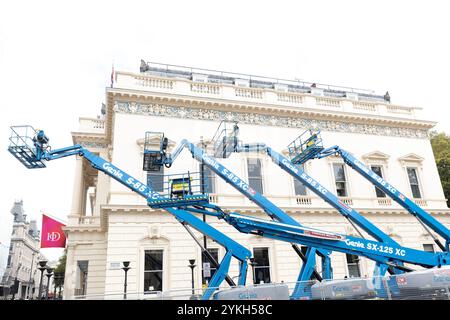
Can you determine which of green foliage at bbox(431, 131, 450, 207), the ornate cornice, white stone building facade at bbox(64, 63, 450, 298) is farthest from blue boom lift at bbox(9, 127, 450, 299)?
green foliage at bbox(431, 131, 450, 207)

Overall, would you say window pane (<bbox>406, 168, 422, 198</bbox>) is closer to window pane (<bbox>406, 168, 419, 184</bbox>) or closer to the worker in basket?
window pane (<bbox>406, 168, 419, 184</bbox>)

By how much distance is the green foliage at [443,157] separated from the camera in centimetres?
3177

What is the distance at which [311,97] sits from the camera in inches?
968

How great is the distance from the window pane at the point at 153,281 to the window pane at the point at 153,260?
264 mm

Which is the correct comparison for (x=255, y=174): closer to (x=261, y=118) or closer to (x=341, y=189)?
(x=261, y=118)

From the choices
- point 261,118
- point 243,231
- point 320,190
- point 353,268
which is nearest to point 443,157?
point 353,268

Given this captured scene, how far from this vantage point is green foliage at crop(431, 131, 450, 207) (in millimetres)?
31766

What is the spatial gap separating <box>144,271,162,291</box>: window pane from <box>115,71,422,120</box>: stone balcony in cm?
1055

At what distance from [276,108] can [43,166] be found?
14.7 metres

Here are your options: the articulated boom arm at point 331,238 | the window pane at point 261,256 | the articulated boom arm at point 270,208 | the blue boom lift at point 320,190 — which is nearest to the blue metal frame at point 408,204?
the articulated boom arm at point 331,238

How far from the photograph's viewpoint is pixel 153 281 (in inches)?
707

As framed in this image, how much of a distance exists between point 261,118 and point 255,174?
3.85 metres

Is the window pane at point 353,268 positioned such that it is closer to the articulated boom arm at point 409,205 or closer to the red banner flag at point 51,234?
the articulated boom arm at point 409,205
